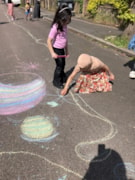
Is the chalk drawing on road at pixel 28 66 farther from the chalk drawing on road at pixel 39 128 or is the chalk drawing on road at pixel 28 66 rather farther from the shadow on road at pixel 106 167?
the shadow on road at pixel 106 167

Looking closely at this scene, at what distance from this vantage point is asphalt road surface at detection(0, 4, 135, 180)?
2.21m

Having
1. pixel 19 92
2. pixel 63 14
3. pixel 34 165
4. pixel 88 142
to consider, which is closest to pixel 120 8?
pixel 63 14

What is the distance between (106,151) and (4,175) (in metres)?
1.16

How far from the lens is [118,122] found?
3.00 m

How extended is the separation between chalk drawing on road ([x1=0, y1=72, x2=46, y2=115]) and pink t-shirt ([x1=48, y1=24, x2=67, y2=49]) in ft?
2.87

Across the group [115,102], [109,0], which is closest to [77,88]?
[115,102]

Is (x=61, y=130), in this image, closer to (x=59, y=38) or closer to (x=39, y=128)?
(x=39, y=128)

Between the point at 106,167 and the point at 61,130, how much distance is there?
0.80 metres

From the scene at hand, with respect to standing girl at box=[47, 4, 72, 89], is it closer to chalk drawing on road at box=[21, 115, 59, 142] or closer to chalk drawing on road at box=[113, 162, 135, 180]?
chalk drawing on road at box=[21, 115, 59, 142]

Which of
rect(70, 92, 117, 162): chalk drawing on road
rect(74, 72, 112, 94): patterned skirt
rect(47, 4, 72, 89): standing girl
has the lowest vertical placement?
rect(70, 92, 117, 162): chalk drawing on road

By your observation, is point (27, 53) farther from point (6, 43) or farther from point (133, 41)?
point (133, 41)

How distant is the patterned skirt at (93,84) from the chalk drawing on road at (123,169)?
175 centimetres

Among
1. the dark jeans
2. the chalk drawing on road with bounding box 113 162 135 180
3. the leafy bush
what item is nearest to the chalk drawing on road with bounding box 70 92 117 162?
the chalk drawing on road with bounding box 113 162 135 180

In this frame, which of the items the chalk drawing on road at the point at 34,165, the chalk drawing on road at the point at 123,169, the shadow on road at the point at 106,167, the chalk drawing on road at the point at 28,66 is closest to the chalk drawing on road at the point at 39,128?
the chalk drawing on road at the point at 34,165
